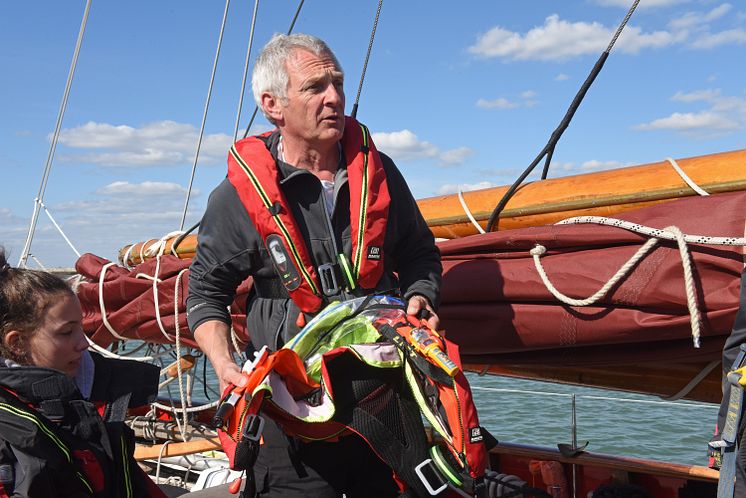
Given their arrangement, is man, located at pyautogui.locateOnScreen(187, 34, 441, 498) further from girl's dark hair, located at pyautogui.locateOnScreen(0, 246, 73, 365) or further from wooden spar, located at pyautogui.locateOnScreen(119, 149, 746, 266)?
wooden spar, located at pyautogui.locateOnScreen(119, 149, 746, 266)

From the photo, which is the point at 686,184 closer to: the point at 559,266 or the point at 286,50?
the point at 559,266

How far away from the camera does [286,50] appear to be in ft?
7.34

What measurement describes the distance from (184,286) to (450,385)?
2328mm

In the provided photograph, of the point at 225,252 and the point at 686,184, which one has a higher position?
the point at 686,184

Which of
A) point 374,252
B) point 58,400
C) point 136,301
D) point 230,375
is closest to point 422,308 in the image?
point 374,252

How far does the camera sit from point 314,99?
2.19m

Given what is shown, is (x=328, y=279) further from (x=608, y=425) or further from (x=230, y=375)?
(x=608, y=425)

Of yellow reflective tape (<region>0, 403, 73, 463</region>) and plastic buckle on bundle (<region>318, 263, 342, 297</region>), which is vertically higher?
plastic buckle on bundle (<region>318, 263, 342, 297</region>)

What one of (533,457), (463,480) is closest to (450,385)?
(463,480)

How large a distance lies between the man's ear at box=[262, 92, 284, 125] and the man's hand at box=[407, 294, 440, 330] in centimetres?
60

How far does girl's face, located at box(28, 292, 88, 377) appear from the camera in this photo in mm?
2018

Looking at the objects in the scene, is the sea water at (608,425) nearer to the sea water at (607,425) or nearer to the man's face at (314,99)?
the sea water at (607,425)

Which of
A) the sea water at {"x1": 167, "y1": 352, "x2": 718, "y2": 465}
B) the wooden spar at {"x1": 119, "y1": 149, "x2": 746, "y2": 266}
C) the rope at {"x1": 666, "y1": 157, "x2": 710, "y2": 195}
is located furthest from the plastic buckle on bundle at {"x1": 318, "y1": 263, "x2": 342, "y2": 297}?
the sea water at {"x1": 167, "y1": 352, "x2": 718, "y2": 465}

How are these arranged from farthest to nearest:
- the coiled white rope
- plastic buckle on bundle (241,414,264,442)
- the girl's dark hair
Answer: the coiled white rope < the girl's dark hair < plastic buckle on bundle (241,414,264,442)
